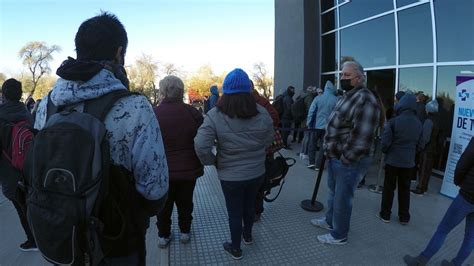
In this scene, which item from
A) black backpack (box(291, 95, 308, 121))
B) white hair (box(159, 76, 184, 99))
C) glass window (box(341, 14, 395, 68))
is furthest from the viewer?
black backpack (box(291, 95, 308, 121))

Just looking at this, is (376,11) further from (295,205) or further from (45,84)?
(45,84)

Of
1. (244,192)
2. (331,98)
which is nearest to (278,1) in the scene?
(331,98)

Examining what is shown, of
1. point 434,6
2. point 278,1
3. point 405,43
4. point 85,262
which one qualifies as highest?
point 278,1

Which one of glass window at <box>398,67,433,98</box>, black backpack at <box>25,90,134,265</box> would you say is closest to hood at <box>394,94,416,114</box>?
glass window at <box>398,67,433,98</box>

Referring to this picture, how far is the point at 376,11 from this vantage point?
340 inches

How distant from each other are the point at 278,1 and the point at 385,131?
10740mm

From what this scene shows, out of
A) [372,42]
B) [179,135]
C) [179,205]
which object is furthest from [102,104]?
[372,42]

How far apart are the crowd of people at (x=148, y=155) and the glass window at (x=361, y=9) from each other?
3.90m

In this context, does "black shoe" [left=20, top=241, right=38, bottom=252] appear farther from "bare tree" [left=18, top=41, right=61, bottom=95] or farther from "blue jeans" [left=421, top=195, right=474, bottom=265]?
"bare tree" [left=18, top=41, right=61, bottom=95]

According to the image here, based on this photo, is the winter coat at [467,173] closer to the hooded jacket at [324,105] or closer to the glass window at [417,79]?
the hooded jacket at [324,105]

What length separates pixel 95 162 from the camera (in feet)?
4.31

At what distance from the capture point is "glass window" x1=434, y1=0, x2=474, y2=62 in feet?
19.4

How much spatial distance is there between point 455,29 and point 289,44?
6742mm

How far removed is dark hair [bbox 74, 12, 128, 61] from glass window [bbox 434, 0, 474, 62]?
21.8 ft
